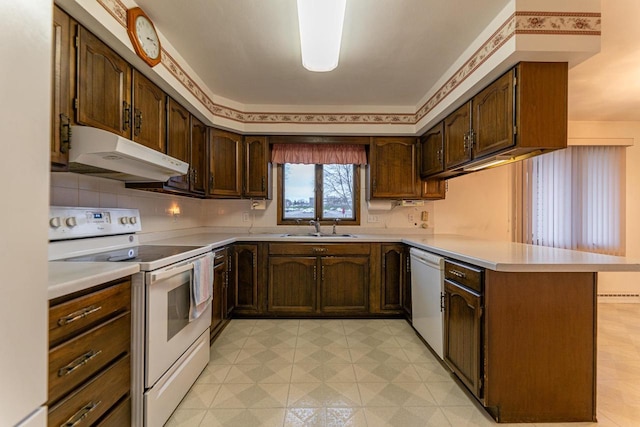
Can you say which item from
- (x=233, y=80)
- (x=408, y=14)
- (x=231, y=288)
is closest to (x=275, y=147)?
(x=233, y=80)

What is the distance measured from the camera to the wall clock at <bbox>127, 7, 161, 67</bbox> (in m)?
1.60

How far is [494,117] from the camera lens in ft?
6.33

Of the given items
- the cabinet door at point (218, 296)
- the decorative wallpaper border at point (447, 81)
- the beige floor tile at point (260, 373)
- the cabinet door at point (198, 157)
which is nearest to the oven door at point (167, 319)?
the beige floor tile at point (260, 373)

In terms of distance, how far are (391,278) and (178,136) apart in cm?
241

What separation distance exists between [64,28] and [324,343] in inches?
100

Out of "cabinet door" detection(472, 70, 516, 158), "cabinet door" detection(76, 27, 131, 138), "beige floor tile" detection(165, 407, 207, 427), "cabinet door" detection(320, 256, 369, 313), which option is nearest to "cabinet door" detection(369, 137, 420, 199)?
"cabinet door" detection(320, 256, 369, 313)

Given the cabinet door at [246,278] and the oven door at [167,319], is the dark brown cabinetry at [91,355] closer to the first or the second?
the oven door at [167,319]

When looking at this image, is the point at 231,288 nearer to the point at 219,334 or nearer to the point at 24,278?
the point at 219,334

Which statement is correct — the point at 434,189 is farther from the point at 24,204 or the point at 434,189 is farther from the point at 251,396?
the point at 24,204

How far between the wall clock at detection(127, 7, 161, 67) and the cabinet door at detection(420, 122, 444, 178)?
241cm

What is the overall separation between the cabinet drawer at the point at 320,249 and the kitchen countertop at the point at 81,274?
5.50ft

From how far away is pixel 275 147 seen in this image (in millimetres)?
3398

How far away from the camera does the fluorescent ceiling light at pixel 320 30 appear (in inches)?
55.5

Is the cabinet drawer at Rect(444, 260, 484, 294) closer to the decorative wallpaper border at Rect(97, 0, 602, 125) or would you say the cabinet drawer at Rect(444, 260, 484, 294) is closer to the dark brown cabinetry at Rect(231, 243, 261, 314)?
the decorative wallpaper border at Rect(97, 0, 602, 125)
